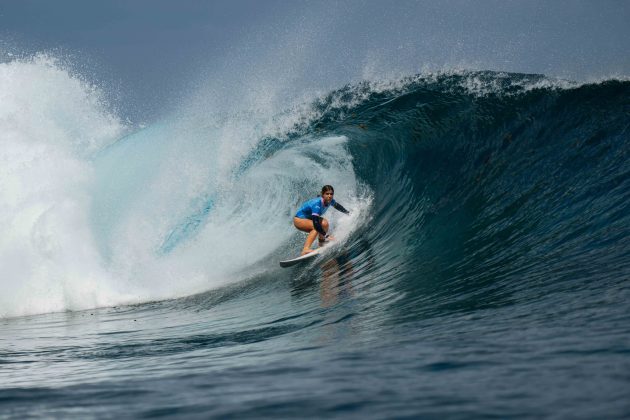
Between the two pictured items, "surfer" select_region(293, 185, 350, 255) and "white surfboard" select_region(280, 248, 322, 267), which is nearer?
"white surfboard" select_region(280, 248, 322, 267)

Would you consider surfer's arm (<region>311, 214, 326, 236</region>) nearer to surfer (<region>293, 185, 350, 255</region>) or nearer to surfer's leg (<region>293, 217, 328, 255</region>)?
surfer (<region>293, 185, 350, 255</region>)

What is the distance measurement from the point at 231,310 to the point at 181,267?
3.86 m

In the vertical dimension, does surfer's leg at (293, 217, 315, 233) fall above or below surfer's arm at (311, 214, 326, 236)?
above

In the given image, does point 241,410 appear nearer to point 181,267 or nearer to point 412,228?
point 412,228

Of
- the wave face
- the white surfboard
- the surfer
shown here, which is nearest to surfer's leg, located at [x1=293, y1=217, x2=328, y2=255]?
the surfer

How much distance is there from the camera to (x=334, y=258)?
10.5 metres

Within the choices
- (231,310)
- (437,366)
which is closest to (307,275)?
(231,310)

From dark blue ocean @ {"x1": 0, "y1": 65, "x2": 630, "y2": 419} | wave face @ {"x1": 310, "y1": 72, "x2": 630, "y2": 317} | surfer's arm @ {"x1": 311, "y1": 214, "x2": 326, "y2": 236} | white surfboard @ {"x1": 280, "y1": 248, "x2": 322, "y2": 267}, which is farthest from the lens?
surfer's arm @ {"x1": 311, "y1": 214, "x2": 326, "y2": 236}

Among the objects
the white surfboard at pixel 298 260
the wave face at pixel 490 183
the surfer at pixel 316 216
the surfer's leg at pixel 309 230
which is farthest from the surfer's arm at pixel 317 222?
the wave face at pixel 490 183

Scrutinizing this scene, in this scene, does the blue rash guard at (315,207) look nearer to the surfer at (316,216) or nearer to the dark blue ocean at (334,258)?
the surfer at (316,216)

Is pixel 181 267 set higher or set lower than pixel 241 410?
higher

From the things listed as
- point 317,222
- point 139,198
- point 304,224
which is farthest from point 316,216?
point 139,198

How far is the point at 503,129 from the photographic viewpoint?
40.3 feet

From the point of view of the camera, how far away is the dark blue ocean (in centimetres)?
313
